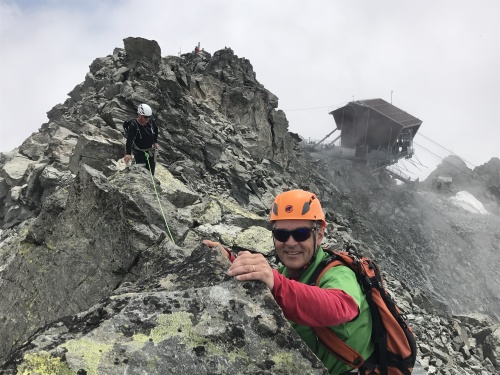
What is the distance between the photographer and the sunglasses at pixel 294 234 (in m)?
3.42

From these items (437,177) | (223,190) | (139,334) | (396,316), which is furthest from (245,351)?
(437,177)

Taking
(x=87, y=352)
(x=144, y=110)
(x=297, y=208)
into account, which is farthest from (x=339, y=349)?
(x=144, y=110)

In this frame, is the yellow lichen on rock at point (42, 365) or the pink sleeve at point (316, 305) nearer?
the yellow lichen on rock at point (42, 365)

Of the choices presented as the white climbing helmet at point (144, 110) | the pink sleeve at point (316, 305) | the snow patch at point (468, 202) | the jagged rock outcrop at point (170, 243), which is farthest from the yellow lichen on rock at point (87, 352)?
the snow patch at point (468, 202)

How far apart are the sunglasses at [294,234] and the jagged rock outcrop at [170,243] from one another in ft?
1.97

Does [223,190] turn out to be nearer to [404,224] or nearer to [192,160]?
[192,160]

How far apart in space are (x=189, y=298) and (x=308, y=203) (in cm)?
143

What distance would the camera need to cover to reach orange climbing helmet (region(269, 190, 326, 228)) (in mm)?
3471

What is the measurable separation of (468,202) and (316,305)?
280ft

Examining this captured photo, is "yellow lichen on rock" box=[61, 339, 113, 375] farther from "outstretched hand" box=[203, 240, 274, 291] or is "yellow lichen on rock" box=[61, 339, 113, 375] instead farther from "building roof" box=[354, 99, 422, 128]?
"building roof" box=[354, 99, 422, 128]

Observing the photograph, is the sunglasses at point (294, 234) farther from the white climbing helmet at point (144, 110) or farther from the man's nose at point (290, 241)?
the white climbing helmet at point (144, 110)

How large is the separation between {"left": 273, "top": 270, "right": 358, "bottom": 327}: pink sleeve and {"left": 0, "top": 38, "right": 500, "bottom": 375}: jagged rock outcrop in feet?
0.44

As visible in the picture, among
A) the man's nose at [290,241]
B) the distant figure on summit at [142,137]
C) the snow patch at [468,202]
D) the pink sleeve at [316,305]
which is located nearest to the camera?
the pink sleeve at [316,305]

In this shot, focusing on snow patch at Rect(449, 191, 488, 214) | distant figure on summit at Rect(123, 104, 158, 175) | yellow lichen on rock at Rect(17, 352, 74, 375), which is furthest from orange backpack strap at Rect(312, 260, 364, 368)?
snow patch at Rect(449, 191, 488, 214)
